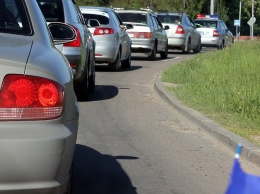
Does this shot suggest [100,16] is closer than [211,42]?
Yes

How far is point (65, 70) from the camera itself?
5.38 metres

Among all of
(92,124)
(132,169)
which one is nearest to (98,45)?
(92,124)

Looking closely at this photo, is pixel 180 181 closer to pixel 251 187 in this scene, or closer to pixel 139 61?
pixel 251 187

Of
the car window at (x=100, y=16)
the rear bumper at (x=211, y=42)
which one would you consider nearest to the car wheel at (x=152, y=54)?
the car window at (x=100, y=16)

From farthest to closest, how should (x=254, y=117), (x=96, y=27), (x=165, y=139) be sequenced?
(x=96, y=27)
(x=254, y=117)
(x=165, y=139)

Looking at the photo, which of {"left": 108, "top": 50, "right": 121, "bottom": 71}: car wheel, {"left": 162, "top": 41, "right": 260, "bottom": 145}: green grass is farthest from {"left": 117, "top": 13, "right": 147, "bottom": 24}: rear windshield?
{"left": 108, "top": 50, "right": 121, "bottom": 71}: car wheel

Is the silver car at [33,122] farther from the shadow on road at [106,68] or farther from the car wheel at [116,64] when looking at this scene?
the shadow on road at [106,68]

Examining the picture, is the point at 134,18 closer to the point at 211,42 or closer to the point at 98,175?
the point at 211,42

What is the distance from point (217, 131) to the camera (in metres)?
10.2

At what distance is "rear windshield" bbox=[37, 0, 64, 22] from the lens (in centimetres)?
1283

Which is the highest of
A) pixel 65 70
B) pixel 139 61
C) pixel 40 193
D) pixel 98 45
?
pixel 65 70

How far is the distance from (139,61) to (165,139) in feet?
55.0

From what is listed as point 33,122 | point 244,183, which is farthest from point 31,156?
point 244,183

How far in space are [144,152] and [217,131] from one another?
4.78 feet
